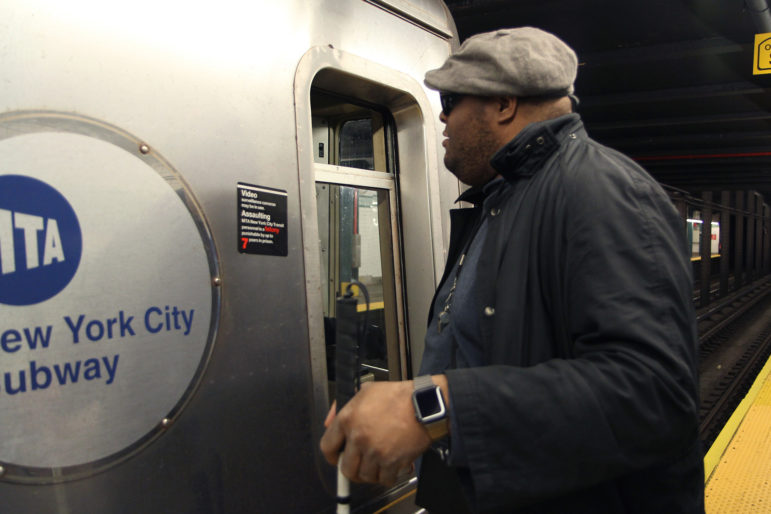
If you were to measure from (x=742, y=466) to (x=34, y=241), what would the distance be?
4050 millimetres

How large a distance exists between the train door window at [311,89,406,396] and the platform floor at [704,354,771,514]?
6.43 feet

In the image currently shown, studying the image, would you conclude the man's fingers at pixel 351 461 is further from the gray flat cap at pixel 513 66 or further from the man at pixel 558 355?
the gray flat cap at pixel 513 66

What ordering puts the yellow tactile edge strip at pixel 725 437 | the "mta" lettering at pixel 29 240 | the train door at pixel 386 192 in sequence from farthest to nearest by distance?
1. the yellow tactile edge strip at pixel 725 437
2. the train door at pixel 386 192
3. the "mta" lettering at pixel 29 240

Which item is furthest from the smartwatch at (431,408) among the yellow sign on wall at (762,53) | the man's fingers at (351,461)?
the yellow sign on wall at (762,53)

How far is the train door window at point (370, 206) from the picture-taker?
8.09 feet

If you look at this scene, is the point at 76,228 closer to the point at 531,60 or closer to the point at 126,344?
the point at 126,344

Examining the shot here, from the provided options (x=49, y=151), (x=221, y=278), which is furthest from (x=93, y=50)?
(x=221, y=278)

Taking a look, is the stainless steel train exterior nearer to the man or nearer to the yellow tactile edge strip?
the man

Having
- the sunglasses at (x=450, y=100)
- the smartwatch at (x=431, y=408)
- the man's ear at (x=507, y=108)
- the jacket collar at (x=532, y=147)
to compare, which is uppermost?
the sunglasses at (x=450, y=100)

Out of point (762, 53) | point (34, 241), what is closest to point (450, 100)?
point (34, 241)

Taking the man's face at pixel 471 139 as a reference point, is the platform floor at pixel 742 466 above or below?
below

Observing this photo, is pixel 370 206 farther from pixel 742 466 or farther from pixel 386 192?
pixel 742 466

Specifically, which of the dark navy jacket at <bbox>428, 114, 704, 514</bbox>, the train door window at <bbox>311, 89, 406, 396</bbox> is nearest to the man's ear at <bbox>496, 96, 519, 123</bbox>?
the dark navy jacket at <bbox>428, 114, 704, 514</bbox>

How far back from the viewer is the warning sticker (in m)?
1.60
